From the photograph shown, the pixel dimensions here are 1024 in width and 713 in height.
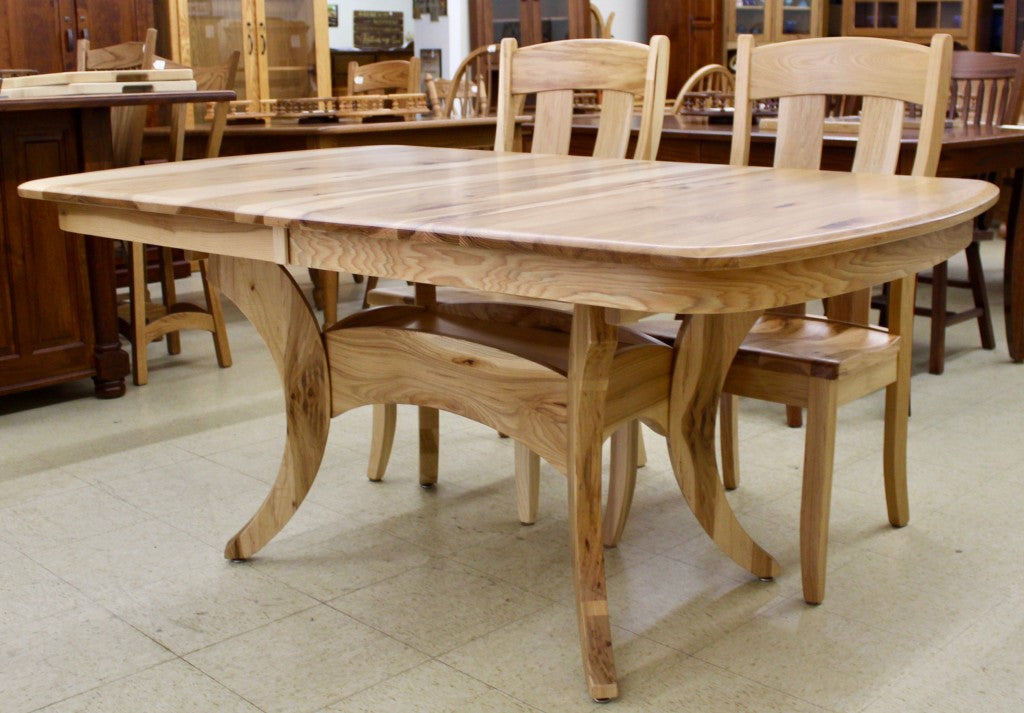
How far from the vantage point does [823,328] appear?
2.27 metres

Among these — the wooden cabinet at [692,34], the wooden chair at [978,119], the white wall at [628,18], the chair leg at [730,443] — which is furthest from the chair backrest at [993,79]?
the white wall at [628,18]

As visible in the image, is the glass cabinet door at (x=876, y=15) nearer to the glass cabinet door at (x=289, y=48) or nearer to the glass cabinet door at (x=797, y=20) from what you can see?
the glass cabinet door at (x=797, y=20)

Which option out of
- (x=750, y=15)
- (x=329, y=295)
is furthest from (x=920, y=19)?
(x=329, y=295)

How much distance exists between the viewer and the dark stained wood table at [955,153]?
10.4 feet

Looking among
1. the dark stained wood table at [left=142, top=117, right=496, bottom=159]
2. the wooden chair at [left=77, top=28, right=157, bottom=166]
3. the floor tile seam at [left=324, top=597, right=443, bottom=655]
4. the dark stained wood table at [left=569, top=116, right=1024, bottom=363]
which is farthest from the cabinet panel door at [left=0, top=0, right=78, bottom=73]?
the floor tile seam at [left=324, top=597, right=443, bottom=655]

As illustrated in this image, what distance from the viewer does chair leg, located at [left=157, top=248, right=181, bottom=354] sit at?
149 inches

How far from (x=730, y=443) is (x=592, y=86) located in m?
0.83

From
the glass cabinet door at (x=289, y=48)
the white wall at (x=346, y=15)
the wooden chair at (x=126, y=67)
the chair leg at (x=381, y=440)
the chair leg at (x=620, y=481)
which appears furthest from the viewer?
the white wall at (x=346, y=15)

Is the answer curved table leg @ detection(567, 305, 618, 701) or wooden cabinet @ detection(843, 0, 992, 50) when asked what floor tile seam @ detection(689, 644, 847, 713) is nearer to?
curved table leg @ detection(567, 305, 618, 701)

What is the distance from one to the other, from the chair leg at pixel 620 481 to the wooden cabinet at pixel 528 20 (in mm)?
5549

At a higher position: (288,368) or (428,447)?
(288,368)

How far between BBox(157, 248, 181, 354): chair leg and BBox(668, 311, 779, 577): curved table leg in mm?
2248

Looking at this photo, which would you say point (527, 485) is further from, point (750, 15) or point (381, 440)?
point (750, 15)

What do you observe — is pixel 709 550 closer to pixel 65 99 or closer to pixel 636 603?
pixel 636 603
